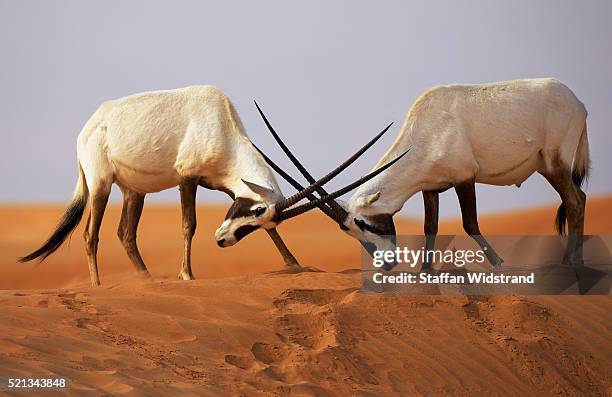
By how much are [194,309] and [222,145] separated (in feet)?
10.6

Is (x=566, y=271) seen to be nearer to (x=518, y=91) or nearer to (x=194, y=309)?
(x=518, y=91)

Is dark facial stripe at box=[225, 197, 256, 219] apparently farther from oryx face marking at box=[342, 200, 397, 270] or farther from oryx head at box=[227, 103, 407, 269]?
oryx face marking at box=[342, 200, 397, 270]

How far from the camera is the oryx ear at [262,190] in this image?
1114 cm

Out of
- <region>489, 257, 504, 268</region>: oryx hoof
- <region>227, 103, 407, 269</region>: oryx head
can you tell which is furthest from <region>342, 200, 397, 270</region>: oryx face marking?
<region>489, 257, 504, 268</region>: oryx hoof

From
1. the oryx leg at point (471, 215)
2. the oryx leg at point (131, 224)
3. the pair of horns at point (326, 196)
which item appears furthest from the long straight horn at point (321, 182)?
the oryx leg at point (131, 224)

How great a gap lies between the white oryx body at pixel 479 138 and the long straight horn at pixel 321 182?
29cm

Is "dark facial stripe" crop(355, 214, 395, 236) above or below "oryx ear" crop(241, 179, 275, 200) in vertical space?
below

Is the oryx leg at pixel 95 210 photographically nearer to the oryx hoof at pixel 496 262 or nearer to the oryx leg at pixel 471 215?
the oryx leg at pixel 471 215

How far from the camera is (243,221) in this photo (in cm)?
1124

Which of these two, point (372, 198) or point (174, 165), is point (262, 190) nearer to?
point (372, 198)

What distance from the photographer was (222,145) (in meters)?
11.8

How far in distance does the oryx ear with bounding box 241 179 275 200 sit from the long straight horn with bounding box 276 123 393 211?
146 mm

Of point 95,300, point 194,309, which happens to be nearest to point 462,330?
point 194,309

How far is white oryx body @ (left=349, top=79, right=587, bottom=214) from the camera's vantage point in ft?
37.1
